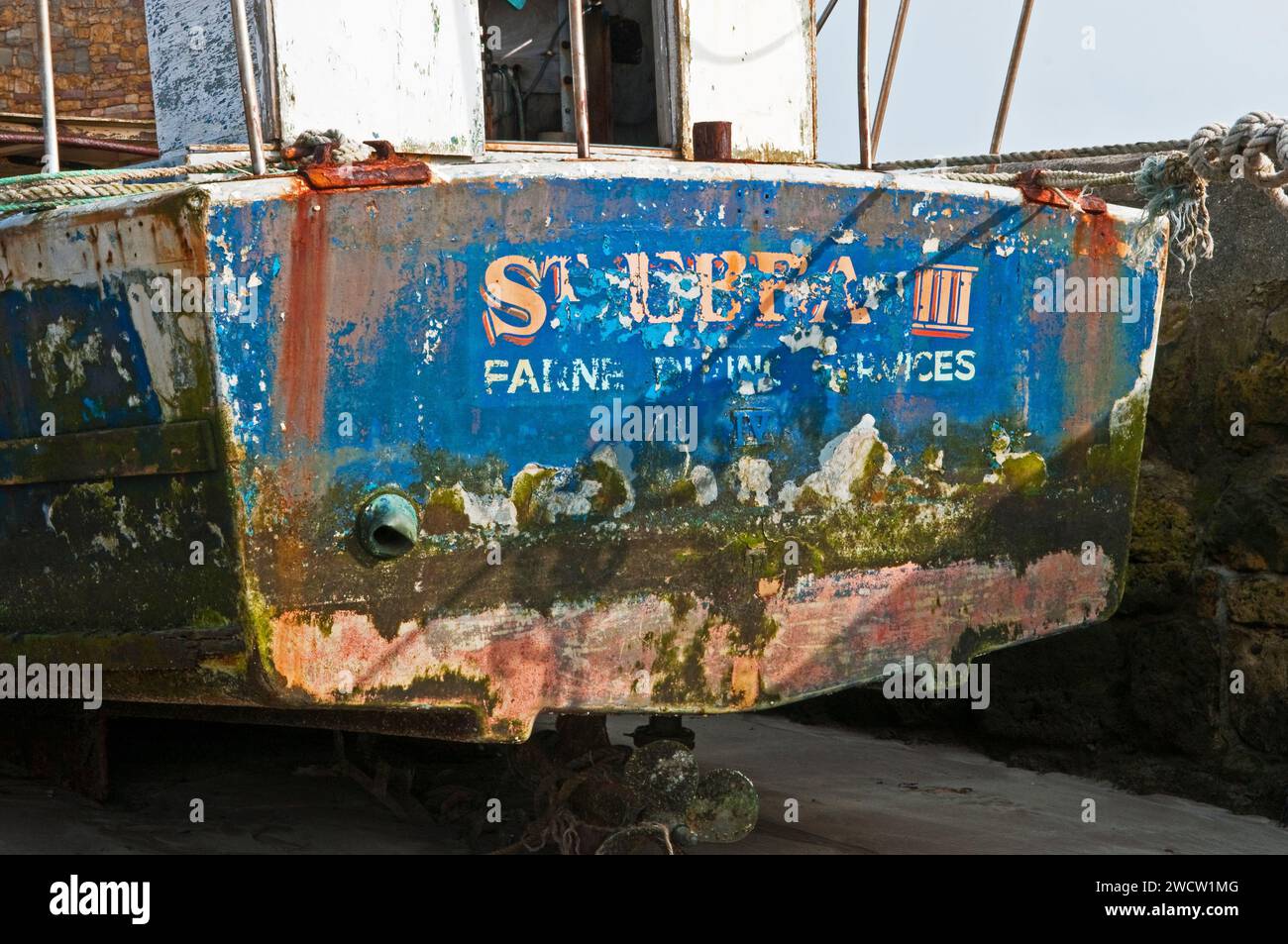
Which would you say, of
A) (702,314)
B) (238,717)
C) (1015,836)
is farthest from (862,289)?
(238,717)

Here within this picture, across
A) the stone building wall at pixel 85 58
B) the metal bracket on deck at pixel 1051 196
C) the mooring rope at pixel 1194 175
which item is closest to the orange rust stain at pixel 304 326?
the mooring rope at pixel 1194 175

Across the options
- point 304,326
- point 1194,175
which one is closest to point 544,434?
point 304,326

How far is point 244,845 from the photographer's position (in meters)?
4.28

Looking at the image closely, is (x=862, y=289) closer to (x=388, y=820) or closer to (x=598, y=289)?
(x=598, y=289)

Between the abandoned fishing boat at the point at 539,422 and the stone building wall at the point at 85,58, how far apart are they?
8629 millimetres

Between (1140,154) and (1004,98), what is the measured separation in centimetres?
61

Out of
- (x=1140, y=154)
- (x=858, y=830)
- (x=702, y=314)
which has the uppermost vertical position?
(x=1140, y=154)

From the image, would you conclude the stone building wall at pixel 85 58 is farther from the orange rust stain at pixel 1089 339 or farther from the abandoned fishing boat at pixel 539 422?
the orange rust stain at pixel 1089 339

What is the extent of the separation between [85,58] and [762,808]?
1017cm

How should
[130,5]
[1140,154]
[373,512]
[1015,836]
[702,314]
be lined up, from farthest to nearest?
[130,5]
[1140,154]
[1015,836]
[702,314]
[373,512]

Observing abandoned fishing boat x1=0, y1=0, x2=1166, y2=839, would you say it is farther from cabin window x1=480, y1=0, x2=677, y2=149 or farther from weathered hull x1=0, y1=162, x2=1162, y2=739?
cabin window x1=480, y1=0, x2=677, y2=149

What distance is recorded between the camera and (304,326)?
11.1 feet

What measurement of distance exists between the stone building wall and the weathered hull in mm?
9383

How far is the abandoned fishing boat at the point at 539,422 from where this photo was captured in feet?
11.2
